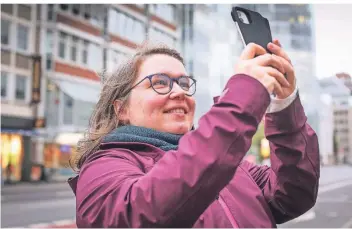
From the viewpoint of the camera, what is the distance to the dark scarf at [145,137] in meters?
0.75

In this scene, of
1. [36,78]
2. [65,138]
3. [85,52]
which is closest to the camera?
[85,52]

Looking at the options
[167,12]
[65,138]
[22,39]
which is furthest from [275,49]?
[22,39]

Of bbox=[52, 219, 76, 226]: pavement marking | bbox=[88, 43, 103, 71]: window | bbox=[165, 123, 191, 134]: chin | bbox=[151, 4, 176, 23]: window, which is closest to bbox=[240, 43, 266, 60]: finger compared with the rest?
bbox=[165, 123, 191, 134]: chin

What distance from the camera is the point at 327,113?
6.10ft

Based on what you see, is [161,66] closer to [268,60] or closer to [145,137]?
[145,137]

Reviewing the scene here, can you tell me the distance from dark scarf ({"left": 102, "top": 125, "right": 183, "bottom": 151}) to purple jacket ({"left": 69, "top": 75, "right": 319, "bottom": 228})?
12mm

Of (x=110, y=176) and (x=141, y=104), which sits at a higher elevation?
(x=141, y=104)

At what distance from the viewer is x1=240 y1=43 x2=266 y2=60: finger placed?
1.93 feet

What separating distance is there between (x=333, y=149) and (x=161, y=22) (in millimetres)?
1474

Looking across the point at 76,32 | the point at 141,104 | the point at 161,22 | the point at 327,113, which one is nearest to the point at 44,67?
the point at 76,32

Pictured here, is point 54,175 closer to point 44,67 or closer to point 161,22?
point 44,67

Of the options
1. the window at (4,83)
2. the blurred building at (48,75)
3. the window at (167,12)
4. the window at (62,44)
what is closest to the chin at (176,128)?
the window at (167,12)

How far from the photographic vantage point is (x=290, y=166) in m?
0.76

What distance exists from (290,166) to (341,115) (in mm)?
1206
